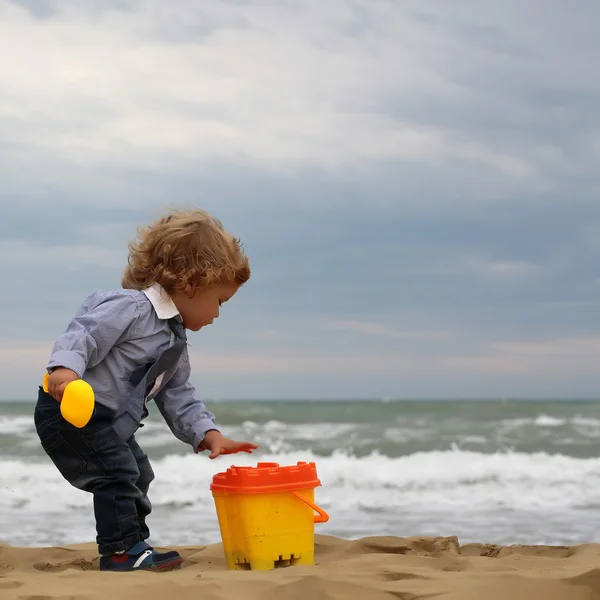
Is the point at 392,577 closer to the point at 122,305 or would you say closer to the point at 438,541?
the point at 438,541

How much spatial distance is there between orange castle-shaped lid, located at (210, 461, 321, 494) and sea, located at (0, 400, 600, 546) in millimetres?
1573

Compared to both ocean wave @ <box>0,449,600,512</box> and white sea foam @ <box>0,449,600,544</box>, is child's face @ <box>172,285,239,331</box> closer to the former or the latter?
white sea foam @ <box>0,449,600,544</box>

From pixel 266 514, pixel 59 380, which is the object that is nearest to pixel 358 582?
pixel 266 514

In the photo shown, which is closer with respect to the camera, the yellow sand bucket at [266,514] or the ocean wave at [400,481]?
the yellow sand bucket at [266,514]

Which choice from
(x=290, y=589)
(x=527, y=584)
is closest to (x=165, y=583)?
(x=290, y=589)

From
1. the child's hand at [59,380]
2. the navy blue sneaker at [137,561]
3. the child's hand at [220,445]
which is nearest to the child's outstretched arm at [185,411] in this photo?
the child's hand at [220,445]

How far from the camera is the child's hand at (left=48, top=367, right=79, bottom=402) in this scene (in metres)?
2.39

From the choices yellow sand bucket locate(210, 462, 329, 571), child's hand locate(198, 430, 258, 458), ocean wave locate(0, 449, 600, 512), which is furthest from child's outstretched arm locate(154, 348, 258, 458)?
ocean wave locate(0, 449, 600, 512)

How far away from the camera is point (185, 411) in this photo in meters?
2.96

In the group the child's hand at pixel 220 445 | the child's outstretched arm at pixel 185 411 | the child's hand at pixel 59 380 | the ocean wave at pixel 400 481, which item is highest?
the child's hand at pixel 59 380

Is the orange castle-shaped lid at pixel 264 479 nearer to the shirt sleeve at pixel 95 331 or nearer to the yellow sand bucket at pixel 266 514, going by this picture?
the yellow sand bucket at pixel 266 514

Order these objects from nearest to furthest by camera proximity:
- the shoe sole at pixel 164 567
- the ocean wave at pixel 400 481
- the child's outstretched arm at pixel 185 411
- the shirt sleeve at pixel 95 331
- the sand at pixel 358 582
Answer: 1. the sand at pixel 358 582
2. the shirt sleeve at pixel 95 331
3. the shoe sole at pixel 164 567
4. the child's outstretched arm at pixel 185 411
5. the ocean wave at pixel 400 481

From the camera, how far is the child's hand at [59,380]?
94.3 inches

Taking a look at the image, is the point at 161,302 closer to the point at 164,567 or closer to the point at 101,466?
the point at 101,466
